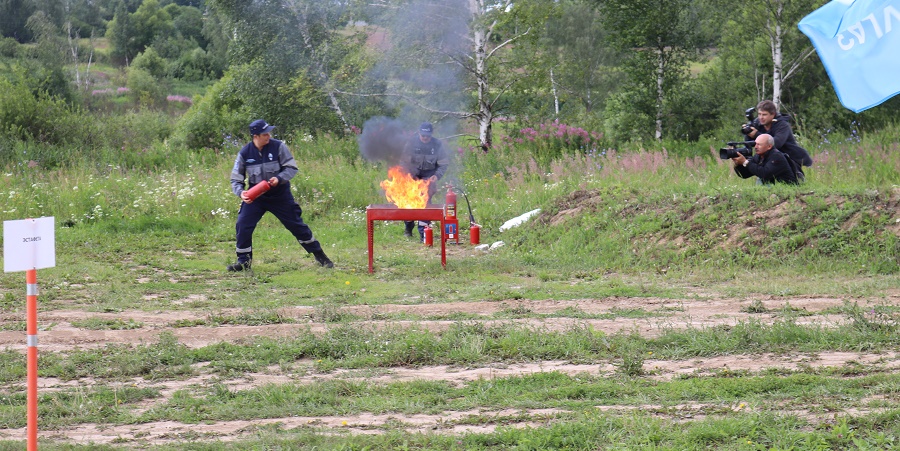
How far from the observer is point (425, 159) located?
1499cm

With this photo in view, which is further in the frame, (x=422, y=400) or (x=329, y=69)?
(x=329, y=69)

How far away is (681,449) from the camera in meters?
4.98

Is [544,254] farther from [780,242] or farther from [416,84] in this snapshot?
[416,84]

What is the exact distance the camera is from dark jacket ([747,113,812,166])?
12.1 metres

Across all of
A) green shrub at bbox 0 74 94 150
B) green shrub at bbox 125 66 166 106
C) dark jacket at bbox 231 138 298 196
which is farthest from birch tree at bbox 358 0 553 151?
green shrub at bbox 125 66 166 106

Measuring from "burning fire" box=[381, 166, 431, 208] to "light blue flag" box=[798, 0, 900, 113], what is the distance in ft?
31.6

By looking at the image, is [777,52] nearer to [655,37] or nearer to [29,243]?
[655,37]

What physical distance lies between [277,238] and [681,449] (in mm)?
11297

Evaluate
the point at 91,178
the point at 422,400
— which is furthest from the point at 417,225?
the point at 422,400

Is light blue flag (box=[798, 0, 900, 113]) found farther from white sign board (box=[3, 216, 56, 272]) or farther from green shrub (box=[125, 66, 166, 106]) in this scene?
green shrub (box=[125, 66, 166, 106])

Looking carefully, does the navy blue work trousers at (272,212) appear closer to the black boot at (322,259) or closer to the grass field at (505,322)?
the black boot at (322,259)

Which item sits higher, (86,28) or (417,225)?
(86,28)

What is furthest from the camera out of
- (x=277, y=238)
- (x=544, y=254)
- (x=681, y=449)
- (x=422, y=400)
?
(x=277, y=238)

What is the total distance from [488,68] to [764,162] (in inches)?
365
